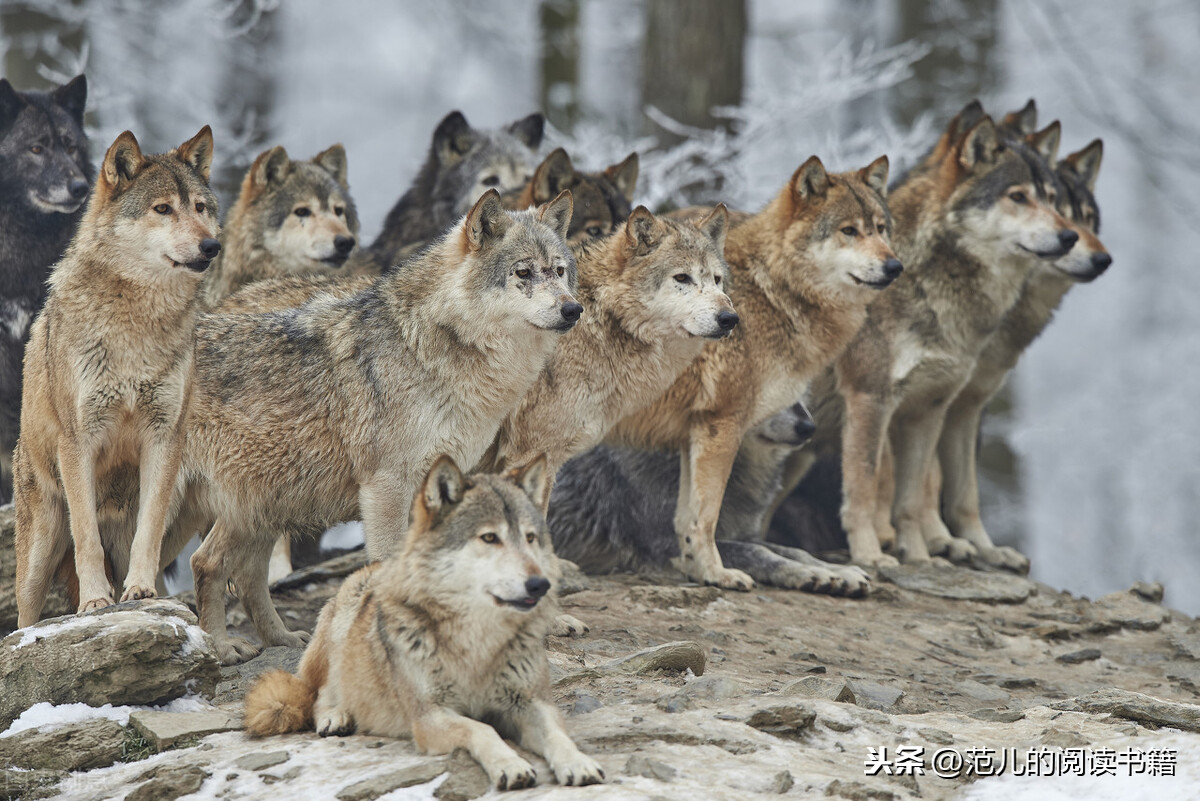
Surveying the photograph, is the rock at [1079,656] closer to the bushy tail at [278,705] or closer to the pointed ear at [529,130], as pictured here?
the bushy tail at [278,705]

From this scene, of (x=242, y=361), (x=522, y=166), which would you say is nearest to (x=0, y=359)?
(x=242, y=361)

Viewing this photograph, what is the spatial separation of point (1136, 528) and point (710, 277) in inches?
576

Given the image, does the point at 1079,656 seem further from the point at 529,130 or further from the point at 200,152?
the point at 529,130

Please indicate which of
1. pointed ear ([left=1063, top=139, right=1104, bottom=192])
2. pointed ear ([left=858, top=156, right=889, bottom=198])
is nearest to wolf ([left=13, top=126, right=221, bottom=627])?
pointed ear ([left=858, top=156, right=889, bottom=198])

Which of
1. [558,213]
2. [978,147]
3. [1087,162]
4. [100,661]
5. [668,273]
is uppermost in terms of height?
[1087,162]

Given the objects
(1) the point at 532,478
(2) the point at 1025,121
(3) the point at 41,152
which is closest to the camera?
(1) the point at 532,478

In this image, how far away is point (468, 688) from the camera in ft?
14.9

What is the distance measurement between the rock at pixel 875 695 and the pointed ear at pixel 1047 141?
18.9 ft

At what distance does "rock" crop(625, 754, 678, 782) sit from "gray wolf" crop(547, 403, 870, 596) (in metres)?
3.99

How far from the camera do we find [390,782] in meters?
4.20

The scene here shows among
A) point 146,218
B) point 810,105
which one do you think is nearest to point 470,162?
point 810,105

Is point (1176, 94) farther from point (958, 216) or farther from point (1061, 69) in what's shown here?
point (958, 216)

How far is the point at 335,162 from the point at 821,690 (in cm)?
541

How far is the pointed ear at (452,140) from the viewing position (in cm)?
1005
